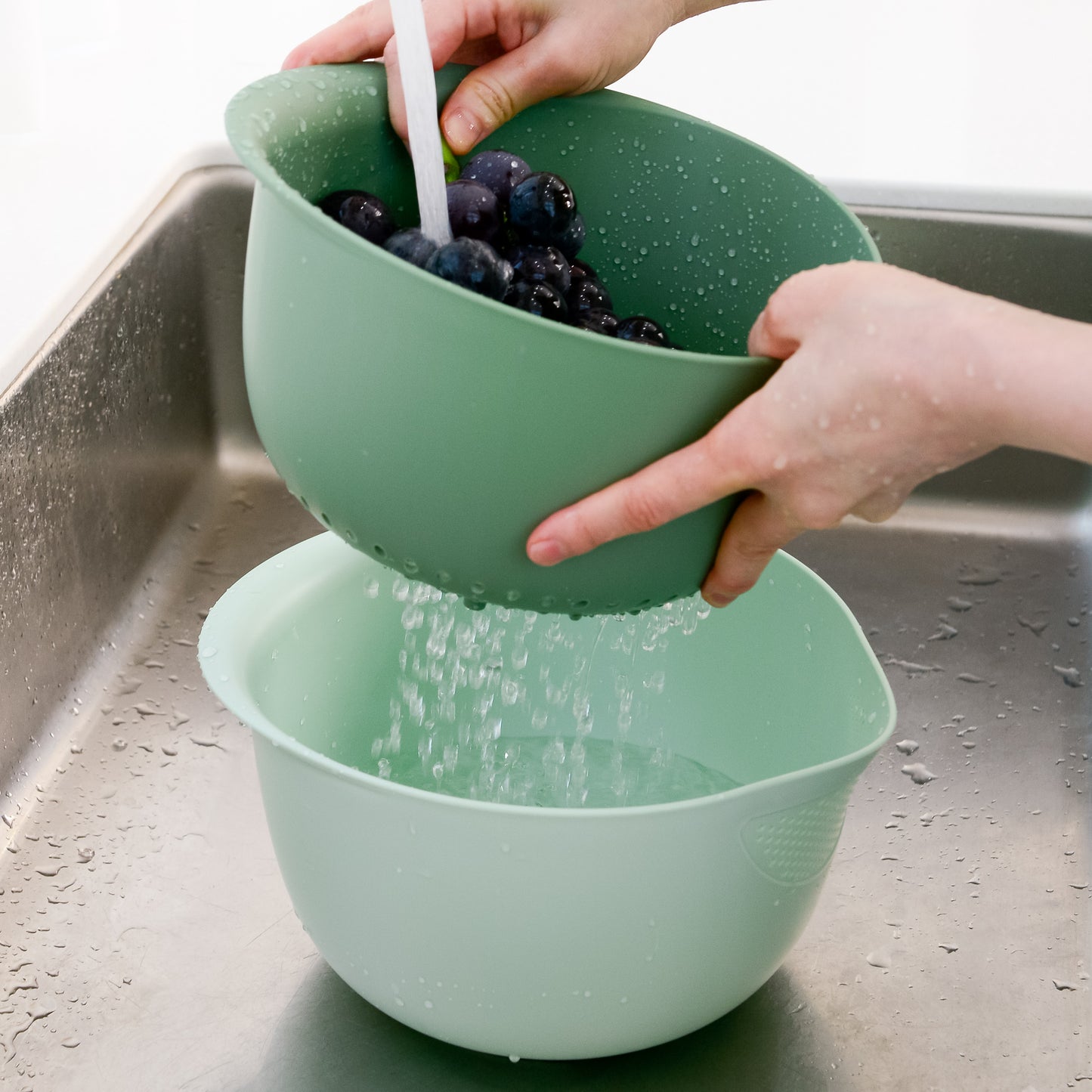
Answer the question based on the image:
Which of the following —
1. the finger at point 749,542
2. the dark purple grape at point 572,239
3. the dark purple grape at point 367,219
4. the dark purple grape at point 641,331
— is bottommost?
the finger at point 749,542

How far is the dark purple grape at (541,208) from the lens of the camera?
642 millimetres

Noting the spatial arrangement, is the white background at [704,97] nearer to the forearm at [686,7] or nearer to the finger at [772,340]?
the forearm at [686,7]

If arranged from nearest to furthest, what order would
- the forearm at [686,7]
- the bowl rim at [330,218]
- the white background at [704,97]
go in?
the bowl rim at [330,218] < the forearm at [686,7] < the white background at [704,97]

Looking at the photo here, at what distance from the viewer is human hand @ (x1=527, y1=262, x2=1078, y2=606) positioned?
542 millimetres

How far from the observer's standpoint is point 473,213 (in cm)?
63

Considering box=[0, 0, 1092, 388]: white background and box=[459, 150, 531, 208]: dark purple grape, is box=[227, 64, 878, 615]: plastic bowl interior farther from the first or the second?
box=[0, 0, 1092, 388]: white background

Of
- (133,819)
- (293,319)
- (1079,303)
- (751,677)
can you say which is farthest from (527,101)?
(1079,303)

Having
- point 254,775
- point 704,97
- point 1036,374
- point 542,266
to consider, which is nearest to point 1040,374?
point 1036,374

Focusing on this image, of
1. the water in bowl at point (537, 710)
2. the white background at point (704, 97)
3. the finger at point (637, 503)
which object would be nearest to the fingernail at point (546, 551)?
the finger at point (637, 503)

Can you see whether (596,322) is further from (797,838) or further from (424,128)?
(797,838)

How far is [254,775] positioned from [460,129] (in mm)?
441

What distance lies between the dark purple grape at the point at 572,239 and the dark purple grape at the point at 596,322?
52mm

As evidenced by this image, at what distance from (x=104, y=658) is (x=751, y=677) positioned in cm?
44

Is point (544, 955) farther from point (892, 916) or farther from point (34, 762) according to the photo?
point (34, 762)
